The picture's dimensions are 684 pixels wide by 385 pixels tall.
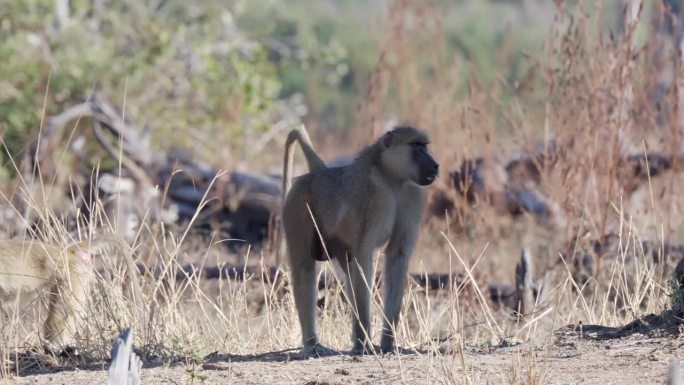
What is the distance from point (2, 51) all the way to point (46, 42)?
4.08 ft

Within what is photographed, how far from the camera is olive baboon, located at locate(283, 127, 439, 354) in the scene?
17.6 ft

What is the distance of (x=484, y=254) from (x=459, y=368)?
4.28 meters

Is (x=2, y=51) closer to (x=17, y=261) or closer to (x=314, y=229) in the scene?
(x=17, y=261)

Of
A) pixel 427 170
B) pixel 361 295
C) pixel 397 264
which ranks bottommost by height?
pixel 361 295

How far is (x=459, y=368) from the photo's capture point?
4426 mm

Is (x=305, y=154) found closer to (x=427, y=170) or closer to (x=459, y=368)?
A: (x=427, y=170)

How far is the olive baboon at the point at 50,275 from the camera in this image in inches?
236

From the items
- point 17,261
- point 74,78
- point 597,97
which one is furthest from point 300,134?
point 74,78

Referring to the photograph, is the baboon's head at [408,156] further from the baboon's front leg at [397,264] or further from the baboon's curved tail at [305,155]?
the baboon's curved tail at [305,155]

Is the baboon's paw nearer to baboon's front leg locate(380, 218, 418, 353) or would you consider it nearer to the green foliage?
baboon's front leg locate(380, 218, 418, 353)

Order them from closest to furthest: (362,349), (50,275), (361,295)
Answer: (362,349) → (361,295) → (50,275)

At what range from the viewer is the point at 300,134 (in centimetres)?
602

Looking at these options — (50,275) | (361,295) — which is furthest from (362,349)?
(50,275)

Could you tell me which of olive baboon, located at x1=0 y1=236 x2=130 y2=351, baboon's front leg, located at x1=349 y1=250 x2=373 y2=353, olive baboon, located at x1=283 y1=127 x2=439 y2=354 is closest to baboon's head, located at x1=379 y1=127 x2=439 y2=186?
olive baboon, located at x1=283 y1=127 x2=439 y2=354
